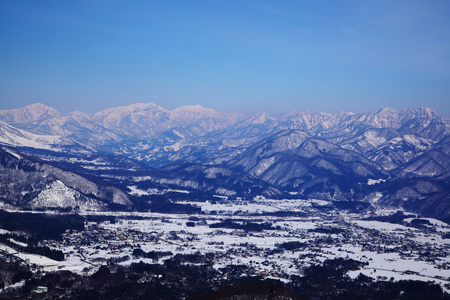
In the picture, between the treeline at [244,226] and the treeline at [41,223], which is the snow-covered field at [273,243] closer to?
the treeline at [244,226]

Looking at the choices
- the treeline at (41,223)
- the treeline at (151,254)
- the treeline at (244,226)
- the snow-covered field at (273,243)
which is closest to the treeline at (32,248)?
the snow-covered field at (273,243)

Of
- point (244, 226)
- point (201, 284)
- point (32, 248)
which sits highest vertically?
point (32, 248)

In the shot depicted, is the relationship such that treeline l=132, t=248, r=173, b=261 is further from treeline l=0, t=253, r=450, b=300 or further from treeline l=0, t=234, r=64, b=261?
treeline l=0, t=234, r=64, b=261

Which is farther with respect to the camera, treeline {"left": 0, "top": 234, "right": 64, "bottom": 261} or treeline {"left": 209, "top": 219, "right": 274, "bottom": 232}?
treeline {"left": 209, "top": 219, "right": 274, "bottom": 232}

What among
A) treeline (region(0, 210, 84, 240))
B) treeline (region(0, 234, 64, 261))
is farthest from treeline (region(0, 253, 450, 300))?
treeline (region(0, 210, 84, 240))

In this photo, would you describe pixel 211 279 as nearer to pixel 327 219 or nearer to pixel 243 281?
pixel 243 281

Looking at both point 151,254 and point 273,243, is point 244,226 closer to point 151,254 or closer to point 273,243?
point 273,243

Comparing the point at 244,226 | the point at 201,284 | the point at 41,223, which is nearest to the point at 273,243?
the point at 244,226

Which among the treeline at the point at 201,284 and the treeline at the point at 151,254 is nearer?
the treeline at the point at 201,284

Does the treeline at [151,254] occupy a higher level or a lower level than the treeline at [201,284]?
lower

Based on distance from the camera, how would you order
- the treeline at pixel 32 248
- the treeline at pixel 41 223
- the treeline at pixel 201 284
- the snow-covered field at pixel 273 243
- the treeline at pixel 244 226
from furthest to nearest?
the treeline at pixel 244 226 → the treeline at pixel 41 223 → the snow-covered field at pixel 273 243 → the treeline at pixel 32 248 → the treeline at pixel 201 284

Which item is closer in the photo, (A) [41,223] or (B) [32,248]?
(B) [32,248]
